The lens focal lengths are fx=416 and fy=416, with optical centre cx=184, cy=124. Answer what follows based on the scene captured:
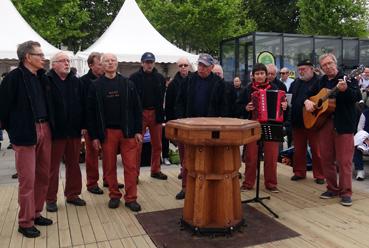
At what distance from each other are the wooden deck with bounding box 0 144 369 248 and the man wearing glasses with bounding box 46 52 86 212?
372mm

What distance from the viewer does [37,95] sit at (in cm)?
434

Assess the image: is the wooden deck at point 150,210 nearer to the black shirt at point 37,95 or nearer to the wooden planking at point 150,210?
the wooden planking at point 150,210

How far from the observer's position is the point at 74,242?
4148mm

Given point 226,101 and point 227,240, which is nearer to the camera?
point 227,240

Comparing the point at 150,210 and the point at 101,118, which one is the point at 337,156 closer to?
the point at 150,210

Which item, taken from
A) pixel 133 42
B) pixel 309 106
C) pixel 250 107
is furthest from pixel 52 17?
pixel 309 106

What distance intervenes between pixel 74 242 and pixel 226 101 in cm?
259

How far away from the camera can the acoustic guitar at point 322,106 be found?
5.11 meters

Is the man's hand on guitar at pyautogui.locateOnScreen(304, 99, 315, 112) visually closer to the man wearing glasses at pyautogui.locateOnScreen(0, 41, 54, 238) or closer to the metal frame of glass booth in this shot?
the man wearing glasses at pyautogui.locateOnScreen(0, 41, 54, 238)

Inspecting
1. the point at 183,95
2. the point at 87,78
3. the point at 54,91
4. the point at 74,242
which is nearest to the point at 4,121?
the point at 54,91

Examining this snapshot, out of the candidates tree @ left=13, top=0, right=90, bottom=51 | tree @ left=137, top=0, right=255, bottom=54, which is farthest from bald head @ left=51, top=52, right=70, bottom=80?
tree @ left=13, top=0, right=90, bottom=51

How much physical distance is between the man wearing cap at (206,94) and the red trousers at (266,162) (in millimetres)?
792

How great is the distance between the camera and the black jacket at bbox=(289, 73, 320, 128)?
6266mm

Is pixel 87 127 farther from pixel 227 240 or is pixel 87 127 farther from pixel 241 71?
pixel 241 71
